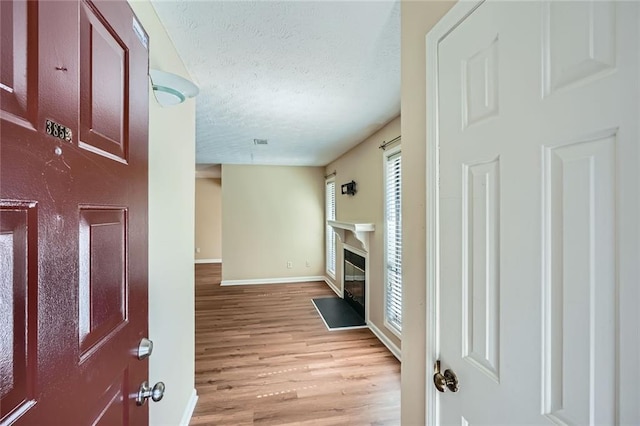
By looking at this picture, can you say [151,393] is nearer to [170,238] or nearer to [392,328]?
[170,238]

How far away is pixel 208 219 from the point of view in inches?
303

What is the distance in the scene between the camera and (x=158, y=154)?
4.32ft

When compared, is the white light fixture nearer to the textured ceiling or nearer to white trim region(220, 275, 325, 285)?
the textured ceiling

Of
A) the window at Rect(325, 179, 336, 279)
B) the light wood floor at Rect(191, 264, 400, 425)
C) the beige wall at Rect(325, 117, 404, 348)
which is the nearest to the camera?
the light wood floor at Rect(191, 264, 400, 425)

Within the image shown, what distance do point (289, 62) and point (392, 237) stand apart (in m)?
2.06

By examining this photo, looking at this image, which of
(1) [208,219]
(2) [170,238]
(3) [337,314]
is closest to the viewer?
(2) [170,238]

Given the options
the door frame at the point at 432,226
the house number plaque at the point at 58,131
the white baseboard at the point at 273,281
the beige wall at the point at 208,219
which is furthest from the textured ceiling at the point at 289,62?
the beige wall at the point at 208,219

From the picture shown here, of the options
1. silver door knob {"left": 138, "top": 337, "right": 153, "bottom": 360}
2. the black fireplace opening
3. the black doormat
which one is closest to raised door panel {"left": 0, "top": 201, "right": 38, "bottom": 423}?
silver door knob {"left": 138, "top": 337, "right": 153, "bottom": 360}

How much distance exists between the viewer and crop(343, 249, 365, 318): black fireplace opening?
3.80 meters

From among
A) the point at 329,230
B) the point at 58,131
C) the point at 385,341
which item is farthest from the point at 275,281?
the point at 58,131

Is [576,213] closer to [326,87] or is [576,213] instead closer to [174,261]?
[174,261]

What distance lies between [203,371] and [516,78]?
2994 mm

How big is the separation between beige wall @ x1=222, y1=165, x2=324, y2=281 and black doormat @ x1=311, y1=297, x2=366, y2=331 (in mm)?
1400

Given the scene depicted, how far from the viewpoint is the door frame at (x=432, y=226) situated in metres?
0.97
